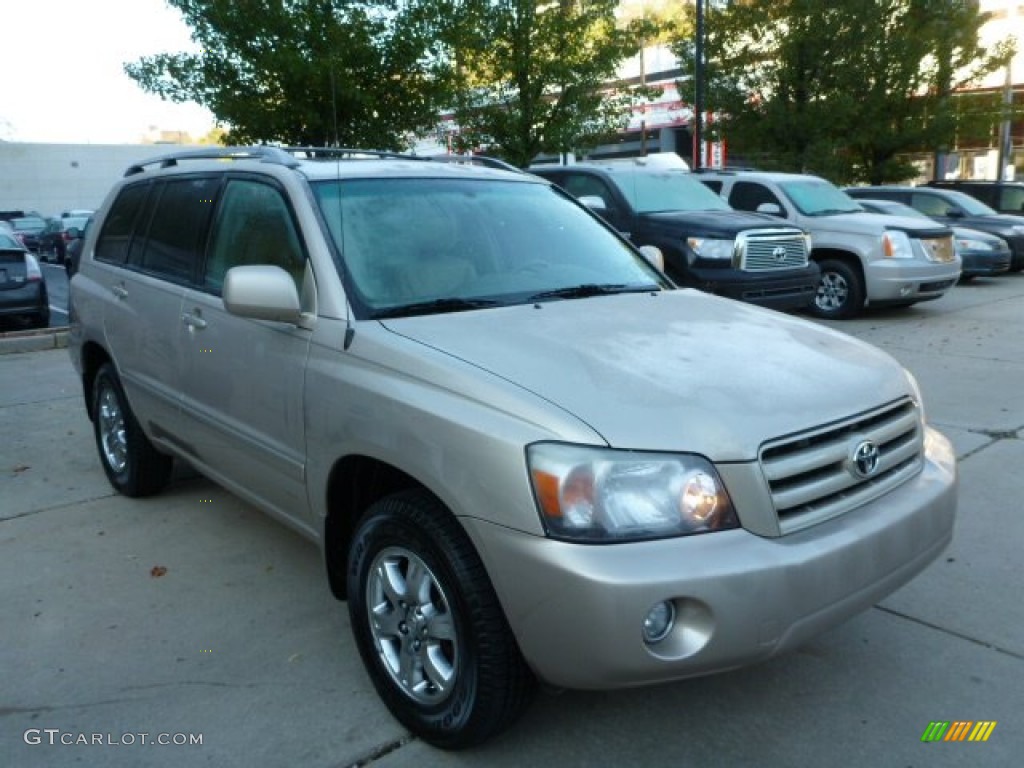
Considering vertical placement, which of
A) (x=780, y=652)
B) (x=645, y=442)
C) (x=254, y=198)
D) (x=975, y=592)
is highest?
(x=254, y=198)

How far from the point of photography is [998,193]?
58.5ft

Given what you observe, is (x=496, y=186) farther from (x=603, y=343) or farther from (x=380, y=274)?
(x=603, y=343)

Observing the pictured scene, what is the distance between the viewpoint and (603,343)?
2.89 metres

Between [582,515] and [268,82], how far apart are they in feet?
39.4

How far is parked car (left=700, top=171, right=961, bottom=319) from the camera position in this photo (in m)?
10.9

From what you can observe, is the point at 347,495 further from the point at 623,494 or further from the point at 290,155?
the point at 290,155

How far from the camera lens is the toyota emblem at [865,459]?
8.63 feet

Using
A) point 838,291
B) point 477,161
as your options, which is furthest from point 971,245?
point 477,161

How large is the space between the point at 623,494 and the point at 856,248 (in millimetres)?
9677

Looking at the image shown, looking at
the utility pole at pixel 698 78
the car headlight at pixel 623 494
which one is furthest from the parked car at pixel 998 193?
the car headlight at pixel 623 494

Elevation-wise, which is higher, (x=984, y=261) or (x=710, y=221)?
(x=710, y=221)

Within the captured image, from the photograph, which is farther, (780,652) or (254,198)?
(254,198)

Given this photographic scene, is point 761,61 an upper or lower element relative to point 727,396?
upper

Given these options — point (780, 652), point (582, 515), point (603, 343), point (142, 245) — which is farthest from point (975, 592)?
point (142, 245)
